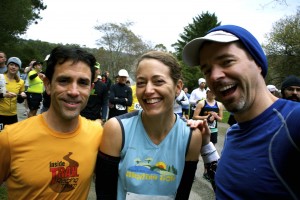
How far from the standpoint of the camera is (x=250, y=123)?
1.60m

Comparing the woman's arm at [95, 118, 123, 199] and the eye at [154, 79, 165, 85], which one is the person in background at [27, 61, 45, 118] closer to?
the woman's arm at [95, 118, 123, 199]

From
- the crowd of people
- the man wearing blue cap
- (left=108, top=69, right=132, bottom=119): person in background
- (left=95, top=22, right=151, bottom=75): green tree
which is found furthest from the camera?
(left=95, top=22, right=151, bottom=75): green tree

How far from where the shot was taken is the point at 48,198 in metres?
1.83

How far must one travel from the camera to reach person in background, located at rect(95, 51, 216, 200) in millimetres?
1888

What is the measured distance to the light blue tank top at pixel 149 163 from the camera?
1.88 meters

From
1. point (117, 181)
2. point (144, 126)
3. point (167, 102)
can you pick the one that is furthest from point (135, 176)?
point (167, 102)

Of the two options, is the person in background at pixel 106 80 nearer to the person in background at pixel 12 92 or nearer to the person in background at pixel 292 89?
the person in background at pixel 12 92

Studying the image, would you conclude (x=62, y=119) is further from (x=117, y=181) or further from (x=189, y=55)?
(x=189, y=55)

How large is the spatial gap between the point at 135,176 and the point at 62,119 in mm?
697

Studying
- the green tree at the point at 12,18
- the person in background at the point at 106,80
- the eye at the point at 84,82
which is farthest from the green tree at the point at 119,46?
the eye at the point at 84,82

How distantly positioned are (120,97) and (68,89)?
5.54 metres

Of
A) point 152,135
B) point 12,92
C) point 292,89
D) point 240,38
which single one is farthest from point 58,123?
point 12,92

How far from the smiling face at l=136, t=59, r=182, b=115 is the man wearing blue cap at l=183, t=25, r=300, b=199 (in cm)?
28

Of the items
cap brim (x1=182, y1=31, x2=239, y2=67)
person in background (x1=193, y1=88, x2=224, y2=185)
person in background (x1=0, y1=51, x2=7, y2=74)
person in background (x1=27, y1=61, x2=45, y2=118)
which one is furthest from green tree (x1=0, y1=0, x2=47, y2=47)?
cap brim (x1=182, y1=31, x2=239, y2=67)
